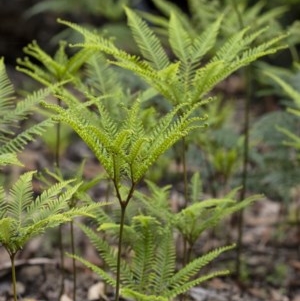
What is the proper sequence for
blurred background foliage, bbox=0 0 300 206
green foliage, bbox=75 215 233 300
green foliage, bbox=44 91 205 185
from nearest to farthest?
green foliage, bbox=44 91 205 185, green foliage, bbox=75 215 233 300, blurred background foliage, bbox=0 0 300 206

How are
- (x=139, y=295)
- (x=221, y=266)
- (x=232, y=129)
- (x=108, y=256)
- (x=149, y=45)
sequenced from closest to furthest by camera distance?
(x=139, y=295) → (x=108, y=256) → (x=149, y=45) → (x=221, y=266) → (x=232, y=129)

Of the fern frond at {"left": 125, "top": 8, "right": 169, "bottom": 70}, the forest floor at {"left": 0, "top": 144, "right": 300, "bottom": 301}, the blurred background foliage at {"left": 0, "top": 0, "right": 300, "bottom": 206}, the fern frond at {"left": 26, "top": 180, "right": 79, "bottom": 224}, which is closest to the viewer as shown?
the fern frond at {"left": 26, "top": 180, "right": 79, "bottom": 224}

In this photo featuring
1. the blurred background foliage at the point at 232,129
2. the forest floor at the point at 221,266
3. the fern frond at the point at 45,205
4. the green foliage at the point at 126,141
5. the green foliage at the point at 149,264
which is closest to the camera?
the green foliage at the point at 126,141

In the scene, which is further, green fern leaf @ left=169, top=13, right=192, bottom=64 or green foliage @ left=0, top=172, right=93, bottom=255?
green fern leaf @ left=169, top=13, right=192, bottom=64

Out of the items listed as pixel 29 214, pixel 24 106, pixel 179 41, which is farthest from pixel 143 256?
A: pixel 179 41

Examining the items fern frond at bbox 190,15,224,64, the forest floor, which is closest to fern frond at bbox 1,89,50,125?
fern frond at bbox 190,15,224,64

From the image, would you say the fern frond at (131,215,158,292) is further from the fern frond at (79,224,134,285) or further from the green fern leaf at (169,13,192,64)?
the green fern leaf at (169,13,192,64)

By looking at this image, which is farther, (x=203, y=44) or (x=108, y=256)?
(x=203, y=44)

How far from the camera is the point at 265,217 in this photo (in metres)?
3.53

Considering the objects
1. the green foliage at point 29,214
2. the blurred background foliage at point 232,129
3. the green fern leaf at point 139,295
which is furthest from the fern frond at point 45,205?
the blurred background foliage at point 232,129

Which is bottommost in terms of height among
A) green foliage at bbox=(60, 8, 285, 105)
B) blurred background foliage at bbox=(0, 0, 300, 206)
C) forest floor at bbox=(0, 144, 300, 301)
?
forest floor at bbox=(0, 144, 300, 301)

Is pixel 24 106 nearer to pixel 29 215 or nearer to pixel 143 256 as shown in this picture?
pixel 29 215

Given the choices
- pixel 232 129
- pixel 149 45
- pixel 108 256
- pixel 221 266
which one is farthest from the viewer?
pixel 232 129

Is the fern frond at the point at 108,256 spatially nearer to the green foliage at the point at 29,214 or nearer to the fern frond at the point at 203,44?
the green foliage at the point at 29,214
